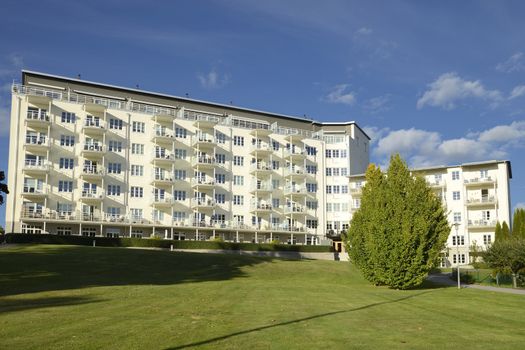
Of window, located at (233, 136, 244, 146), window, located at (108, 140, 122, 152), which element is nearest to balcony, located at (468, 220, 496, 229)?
window, located at (233, 136, 244, 146)

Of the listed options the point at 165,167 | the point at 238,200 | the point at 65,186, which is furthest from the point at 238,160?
the point at 65,186

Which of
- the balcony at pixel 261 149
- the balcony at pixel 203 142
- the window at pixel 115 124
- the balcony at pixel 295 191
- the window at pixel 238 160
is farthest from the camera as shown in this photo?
the balcony at pixel 295 191

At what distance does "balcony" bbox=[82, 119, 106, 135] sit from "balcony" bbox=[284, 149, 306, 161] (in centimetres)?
3020

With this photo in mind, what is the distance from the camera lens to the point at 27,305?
1922cm

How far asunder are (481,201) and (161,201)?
151 feet

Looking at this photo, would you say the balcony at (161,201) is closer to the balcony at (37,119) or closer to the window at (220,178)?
the window at (220,178)

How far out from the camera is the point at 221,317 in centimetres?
1748

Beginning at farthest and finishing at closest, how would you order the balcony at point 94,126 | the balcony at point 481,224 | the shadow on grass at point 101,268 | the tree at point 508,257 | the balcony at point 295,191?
1. the balcony at point 295,191
2. the balcony at point 481,224
3. the balcony at point 94,126
4. the tree at point 508,257
5. the shadow on grass at point 101,268

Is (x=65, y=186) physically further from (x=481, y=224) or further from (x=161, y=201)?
(x=481, y=224)

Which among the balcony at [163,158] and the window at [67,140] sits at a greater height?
the window at [67,140]

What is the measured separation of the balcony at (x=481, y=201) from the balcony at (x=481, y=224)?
97.0 inches

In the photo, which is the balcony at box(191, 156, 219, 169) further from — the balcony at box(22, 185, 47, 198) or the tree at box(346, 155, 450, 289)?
the tree at box(346, 155, 450, 289)

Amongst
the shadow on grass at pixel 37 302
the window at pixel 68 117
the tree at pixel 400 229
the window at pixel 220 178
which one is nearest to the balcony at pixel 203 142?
the window at pixel 220 178

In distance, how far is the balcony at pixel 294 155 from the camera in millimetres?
85438
